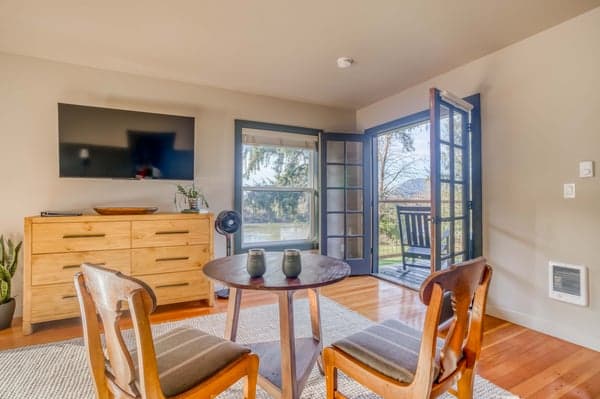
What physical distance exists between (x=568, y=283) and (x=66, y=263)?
13.1 ft

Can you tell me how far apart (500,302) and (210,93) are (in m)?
3.73

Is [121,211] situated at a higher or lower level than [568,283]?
higher

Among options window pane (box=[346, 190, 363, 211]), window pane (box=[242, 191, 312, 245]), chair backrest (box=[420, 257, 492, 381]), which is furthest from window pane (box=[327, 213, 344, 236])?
chair backrest (box=[420, 257, 492, 381])

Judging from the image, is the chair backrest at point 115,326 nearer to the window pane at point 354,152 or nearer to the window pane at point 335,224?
the window pane at point 335,224

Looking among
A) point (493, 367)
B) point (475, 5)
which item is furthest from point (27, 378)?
point (475, 5)

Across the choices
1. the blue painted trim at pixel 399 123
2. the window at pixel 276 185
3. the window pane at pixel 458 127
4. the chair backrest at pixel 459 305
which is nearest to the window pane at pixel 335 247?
the window at pixel 276 185

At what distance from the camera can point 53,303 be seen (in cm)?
249

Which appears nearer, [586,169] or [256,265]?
[256,265]

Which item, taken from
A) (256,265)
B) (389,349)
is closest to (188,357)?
(256,265)

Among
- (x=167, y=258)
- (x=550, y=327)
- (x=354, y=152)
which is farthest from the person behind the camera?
(x=354, y=152)

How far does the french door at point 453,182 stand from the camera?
8.30 feet

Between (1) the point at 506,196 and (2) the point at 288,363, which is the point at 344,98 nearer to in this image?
(1) the point at 506,196

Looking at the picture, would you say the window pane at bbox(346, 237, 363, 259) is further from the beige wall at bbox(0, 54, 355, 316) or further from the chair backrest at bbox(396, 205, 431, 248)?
the beige wall at bbox(0, 54, 355, 316)

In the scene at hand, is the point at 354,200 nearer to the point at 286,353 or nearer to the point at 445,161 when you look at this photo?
the point at 445,161
